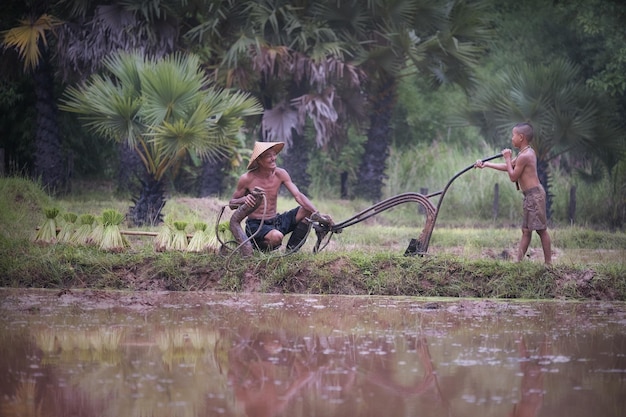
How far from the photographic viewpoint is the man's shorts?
408 inches

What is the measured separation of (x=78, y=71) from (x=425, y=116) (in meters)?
11.4

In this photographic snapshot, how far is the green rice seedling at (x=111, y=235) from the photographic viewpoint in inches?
422

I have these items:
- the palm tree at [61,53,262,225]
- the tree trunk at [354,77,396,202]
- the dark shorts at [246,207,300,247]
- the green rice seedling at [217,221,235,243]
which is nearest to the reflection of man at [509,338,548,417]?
the dark shorts at [246,207,300,247]

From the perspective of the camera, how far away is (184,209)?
1692 cm

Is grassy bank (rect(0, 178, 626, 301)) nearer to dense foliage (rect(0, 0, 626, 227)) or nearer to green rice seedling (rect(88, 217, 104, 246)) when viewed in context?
green rice seedling (rect(88, 217, 104, 246))

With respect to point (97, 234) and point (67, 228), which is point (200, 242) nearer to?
point (97, 234)

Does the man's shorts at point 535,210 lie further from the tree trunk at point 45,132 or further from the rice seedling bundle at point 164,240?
the tree trunk at point 45,132

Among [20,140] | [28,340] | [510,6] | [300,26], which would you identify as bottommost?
[28,340]

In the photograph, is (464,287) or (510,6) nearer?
(464,287)

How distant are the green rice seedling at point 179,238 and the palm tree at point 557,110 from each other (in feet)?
30.7

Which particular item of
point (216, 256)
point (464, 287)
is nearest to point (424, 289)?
point (464, 287)

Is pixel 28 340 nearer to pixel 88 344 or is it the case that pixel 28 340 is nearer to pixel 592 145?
pixel 88 344

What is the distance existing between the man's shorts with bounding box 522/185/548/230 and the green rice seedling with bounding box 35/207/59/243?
489 centimetres

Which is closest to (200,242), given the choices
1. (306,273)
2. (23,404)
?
(306,273)
